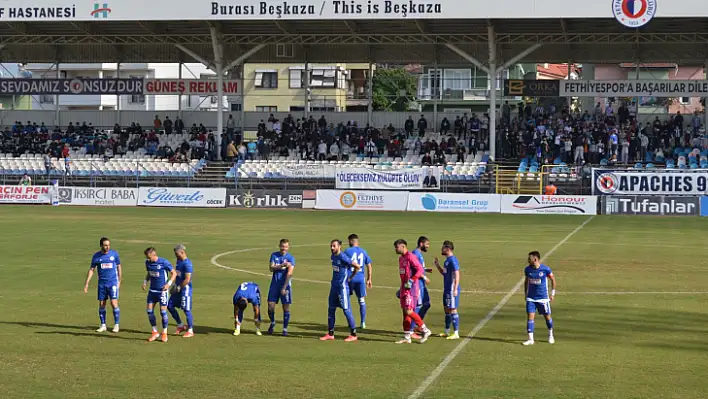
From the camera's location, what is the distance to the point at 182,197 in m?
54.1

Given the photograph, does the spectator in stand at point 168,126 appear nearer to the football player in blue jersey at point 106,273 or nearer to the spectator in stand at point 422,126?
the spectator in stand at point 422,126

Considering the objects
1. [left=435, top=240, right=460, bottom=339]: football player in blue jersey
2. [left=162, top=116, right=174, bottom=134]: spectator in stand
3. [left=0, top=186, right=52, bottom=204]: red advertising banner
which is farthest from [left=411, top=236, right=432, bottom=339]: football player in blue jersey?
[left=162, top=116, right=174, bottom=134]: spectator in stand

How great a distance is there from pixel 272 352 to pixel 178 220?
96.7 feet

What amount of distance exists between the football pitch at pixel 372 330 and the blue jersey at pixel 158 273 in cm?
103

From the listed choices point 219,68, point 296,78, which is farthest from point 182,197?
point 296,78

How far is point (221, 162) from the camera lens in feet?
191

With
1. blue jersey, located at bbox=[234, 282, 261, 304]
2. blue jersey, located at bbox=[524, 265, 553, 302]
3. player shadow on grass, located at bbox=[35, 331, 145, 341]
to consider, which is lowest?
player shadow on grass, located at bbox=[35, 331, 145, 341]

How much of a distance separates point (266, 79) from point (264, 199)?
42.1 metres

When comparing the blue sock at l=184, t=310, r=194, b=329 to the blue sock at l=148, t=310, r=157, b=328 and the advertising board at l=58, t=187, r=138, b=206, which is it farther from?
the advertising board at l=58, t=187, r=138, b=206

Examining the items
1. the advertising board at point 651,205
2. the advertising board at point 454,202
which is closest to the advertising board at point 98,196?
the advertising board at point 454,202

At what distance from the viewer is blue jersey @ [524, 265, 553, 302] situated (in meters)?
16.6

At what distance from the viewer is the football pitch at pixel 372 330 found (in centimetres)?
1390

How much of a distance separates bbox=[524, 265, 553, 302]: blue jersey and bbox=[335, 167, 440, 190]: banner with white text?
36.9 meters

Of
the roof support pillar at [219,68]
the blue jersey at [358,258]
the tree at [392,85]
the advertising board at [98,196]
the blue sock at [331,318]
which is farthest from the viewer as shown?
the tree at [392,85]
